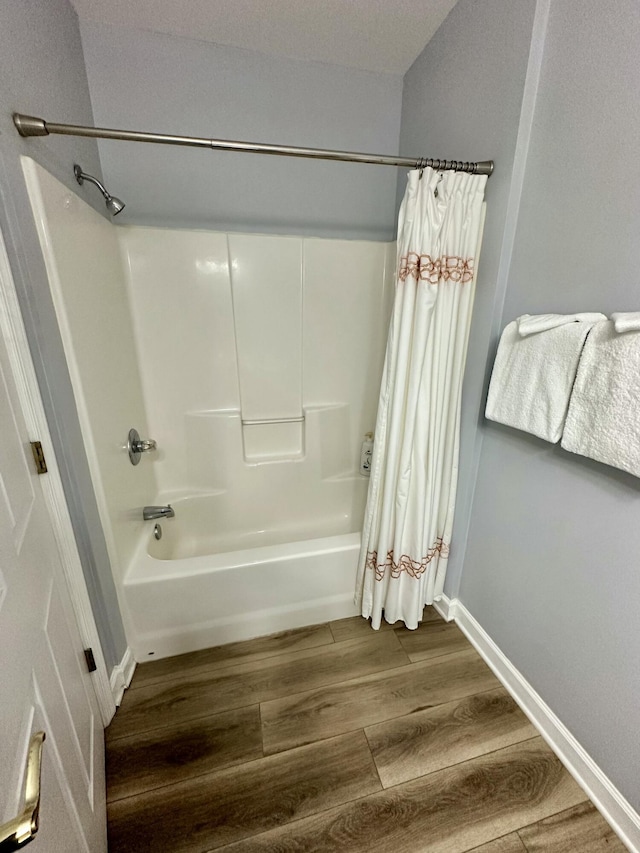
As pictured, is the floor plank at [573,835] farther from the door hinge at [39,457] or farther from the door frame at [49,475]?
the door hinge at [39,457]

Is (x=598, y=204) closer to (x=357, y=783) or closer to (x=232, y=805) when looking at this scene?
(x=357, y=783)

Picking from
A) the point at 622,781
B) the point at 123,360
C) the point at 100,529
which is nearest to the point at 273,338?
the point at 123,360

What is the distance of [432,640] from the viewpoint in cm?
153

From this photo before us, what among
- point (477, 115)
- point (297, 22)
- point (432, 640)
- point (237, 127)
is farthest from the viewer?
point (237, 127)

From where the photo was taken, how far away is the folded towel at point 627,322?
2.58ft

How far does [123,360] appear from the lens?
1554 millimetres

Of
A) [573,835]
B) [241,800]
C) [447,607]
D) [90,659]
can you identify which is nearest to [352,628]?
[447,607]

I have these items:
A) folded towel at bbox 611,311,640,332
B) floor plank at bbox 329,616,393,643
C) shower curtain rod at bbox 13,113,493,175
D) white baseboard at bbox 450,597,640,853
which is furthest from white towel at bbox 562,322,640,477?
floor plank at bbox 329,616,393,643

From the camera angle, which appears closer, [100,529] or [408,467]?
[100,529]

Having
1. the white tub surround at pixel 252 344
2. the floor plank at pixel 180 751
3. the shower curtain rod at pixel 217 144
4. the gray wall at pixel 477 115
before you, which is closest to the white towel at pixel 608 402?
the gray wall at pixel 477 115

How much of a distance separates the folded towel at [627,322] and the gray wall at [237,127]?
4.70 feet

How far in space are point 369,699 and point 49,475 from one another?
1287mm

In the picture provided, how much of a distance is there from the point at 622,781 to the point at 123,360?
217 centimetres

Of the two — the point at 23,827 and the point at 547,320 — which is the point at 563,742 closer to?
the point at 547,320
